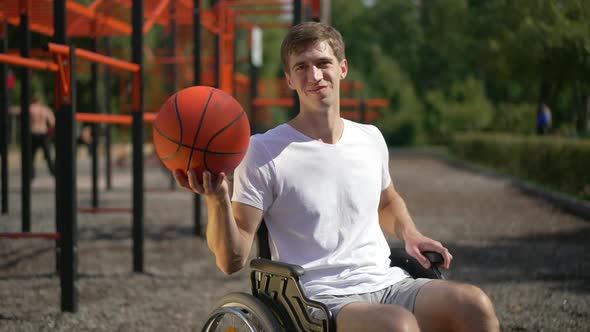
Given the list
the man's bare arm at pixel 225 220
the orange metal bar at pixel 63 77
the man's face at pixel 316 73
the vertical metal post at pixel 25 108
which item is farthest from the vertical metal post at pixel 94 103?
the man's bare arm at pixel 225 220

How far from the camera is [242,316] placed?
2.63 meters

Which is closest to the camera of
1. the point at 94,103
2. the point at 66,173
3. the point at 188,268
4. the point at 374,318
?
the point at 374,318

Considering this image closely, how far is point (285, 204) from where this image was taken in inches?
106

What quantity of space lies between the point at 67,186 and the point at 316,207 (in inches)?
98.6

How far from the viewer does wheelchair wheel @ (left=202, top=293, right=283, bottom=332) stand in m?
2.56

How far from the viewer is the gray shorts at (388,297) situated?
100 inches

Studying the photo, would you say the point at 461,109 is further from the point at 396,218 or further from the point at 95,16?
the point at 396,218

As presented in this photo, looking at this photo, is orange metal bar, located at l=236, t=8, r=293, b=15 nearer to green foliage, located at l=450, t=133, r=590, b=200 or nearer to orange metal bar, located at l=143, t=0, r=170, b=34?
orange metal bar, located at l=143, t=0, r=170, b=34

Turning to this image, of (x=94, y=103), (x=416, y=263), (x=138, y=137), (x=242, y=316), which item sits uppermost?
(x=94, y=103)

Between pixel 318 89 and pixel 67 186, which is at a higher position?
pixel 318 89

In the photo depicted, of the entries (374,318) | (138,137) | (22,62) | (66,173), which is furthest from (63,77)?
(374,318)

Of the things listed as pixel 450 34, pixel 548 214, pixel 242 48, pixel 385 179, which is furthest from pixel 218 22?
pixel 450 34

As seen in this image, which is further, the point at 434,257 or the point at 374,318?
the point at 434,257

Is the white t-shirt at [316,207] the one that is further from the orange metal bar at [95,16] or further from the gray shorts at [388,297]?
the orange metal bar at [95,16]
